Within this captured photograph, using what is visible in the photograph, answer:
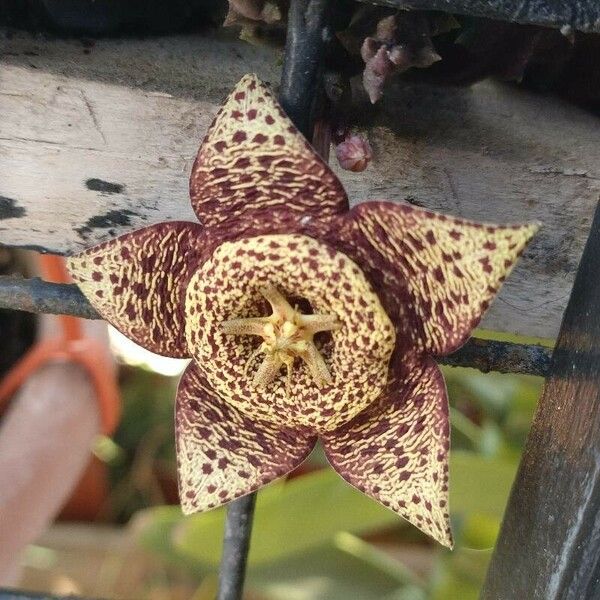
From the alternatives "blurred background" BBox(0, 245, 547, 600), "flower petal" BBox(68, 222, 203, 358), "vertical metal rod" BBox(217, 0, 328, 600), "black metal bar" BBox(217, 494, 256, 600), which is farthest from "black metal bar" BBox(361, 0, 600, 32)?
"blurred background" BBox(0, 245, 547, 600)

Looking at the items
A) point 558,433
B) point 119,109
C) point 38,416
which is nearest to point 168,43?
point 119,109

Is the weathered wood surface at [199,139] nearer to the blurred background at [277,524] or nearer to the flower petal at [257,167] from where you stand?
the flower petal at [257,167]

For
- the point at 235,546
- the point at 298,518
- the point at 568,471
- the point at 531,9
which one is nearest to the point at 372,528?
the point at 298,518

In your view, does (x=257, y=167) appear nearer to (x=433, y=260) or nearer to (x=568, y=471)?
(x=433, y=260)

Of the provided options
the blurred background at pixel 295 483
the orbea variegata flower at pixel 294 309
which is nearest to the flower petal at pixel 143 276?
the orbea variegata flower at pixel 294 309

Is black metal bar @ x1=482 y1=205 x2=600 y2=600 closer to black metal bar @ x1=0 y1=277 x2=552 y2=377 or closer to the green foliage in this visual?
black metal bar @ x1=0 y1=277 x2=552 y2=377
